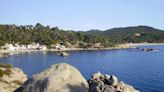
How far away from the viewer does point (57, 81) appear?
24.7m

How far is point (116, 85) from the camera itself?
30031 millimetres

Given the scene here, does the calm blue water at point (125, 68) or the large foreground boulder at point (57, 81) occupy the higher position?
the large foreground boulder at point (57, 81)

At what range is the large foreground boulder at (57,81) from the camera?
2441 centimetres

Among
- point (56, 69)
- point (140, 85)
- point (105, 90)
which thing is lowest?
point (140, 85)

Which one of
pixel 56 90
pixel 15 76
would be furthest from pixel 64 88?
pixel 15 76

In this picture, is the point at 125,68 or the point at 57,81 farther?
the point at 125,68

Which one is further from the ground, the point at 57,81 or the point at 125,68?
the point at 57,81

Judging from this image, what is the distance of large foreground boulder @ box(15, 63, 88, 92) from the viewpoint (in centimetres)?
2441

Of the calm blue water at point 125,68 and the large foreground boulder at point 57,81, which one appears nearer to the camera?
the large foreground boulder at point 57,81

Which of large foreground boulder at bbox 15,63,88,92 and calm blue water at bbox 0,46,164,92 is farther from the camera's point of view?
calm blue water at bbox 0,46,164,92

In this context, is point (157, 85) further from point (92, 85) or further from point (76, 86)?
point (76, 86)

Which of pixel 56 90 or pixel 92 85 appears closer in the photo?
pixel 56 90

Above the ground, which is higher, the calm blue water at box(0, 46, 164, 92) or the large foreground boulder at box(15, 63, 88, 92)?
the large foreground boulder at box(15, 63, 88, 92)

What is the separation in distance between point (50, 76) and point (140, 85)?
48918 mm
